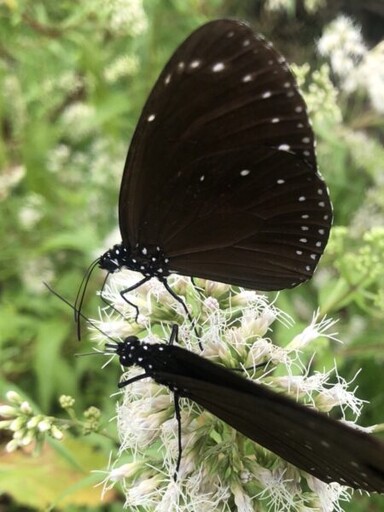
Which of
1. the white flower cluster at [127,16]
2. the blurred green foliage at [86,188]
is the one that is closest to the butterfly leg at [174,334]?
the blurred green foliage at [86,188]

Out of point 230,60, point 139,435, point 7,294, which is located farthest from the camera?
point 7,294

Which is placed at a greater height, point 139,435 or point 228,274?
point 228,274

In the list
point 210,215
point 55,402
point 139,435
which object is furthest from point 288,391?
point 55,402

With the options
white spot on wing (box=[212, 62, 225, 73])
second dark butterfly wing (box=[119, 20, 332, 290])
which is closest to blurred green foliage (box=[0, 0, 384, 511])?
second dark butterfly wing (box=[119, 20, 332, 290])

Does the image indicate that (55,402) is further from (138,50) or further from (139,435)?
(138,50)

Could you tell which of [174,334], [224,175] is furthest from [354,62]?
[174,334]

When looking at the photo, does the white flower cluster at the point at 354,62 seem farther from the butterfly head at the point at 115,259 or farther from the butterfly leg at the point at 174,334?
the butterfly leg at the point at 174,334

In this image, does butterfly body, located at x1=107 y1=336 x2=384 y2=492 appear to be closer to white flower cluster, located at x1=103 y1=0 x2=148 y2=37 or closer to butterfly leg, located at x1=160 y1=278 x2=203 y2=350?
butterfly leg, located at x1=160 y1=278 x2=203 y2=350
